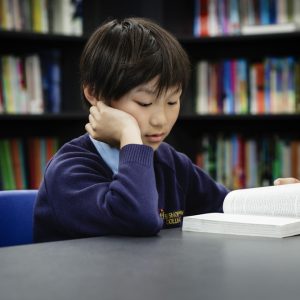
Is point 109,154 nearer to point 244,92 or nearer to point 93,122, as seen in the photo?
point 93,122

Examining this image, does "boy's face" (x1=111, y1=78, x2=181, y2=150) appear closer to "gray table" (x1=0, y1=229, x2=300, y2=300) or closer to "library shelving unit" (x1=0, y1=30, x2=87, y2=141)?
"gray table" (x1=0, y1=229, x2=300, y2=300)

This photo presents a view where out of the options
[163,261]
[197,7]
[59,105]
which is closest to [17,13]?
[59,105]

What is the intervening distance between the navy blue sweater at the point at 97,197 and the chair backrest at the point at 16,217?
0.08 meters

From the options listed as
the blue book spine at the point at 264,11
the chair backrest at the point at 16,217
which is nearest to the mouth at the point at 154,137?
the chair backrest at the point at 16,217

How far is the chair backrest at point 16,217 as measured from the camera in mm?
1275

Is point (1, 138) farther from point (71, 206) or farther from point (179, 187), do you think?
point (71, 206)

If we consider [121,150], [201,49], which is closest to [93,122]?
[121,150]

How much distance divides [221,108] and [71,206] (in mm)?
1951

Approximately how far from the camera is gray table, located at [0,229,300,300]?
0.62 metres

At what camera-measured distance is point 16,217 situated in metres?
1.29

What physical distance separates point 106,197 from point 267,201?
279 millimetres

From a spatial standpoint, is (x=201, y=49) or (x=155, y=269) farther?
(x=201, y=49)

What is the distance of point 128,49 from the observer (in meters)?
1.25

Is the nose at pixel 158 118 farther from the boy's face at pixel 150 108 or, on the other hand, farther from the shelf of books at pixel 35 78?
the shelf of books at pixel 35 78
